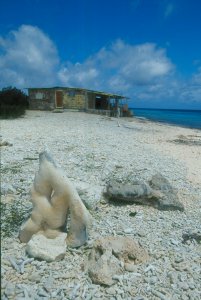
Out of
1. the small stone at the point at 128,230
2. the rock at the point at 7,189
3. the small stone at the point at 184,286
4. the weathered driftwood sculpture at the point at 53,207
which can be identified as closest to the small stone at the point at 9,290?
the weathered driftwood sculpture at the point at 53,207

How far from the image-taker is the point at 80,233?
5.38 metres

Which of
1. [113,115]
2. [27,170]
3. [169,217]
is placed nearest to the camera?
[169,217]

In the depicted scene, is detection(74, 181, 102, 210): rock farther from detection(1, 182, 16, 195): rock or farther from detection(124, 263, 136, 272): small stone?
detection(124, 263, 136, 272): small stone

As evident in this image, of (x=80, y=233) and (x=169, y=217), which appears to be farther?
(x=169, y=217)

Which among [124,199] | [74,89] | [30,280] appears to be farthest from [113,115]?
[30,280]

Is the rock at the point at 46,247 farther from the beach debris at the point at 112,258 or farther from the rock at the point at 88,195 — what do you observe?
the rock at the point at 88,195

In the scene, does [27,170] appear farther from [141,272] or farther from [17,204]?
[141,272]

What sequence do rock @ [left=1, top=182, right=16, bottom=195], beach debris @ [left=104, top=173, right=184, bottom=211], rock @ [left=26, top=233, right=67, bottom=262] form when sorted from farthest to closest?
1. beach debris @ [left=104, top=173, right=184, bottom=211]
2. rock @ [left=1, top=182, right=16, bottom=195]
3. rock @ [left=26, top=233, right=67, bottom=262]

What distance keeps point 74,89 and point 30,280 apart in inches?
1457

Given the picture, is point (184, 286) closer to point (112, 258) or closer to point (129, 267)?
point (129, 267)

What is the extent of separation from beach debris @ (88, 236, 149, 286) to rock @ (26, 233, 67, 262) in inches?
19.8

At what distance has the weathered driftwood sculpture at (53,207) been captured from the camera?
522 centimetres

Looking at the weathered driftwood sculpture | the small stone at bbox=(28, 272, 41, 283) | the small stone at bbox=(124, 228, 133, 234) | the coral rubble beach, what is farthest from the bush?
the small stone at bbox=(28, 272, 41, 283)

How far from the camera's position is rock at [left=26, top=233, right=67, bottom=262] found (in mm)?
4898
